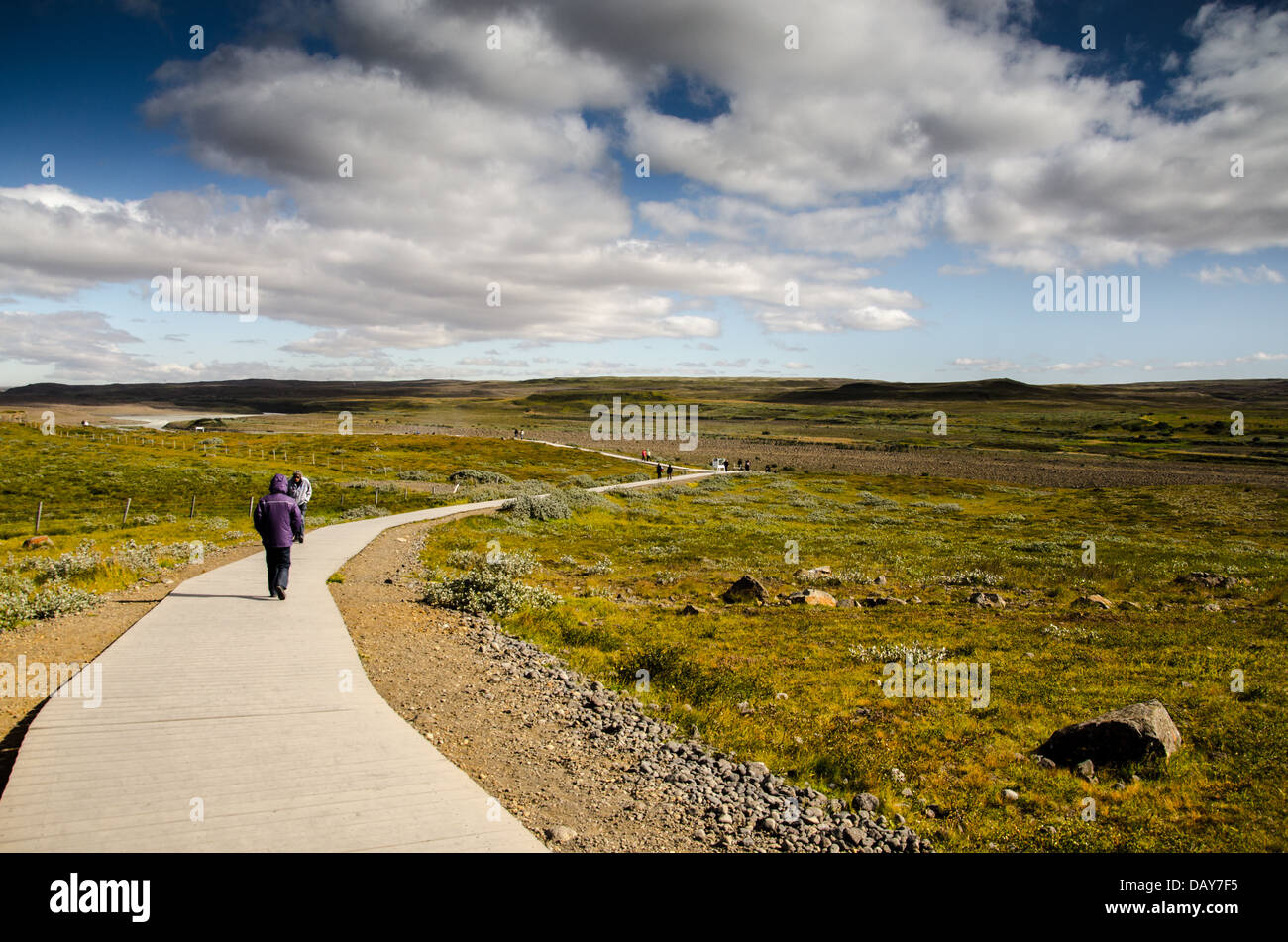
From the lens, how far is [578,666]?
1366 centimetres

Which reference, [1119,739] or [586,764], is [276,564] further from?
[1119,739]

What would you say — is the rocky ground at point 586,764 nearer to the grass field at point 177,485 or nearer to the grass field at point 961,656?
the grass field at point 961,656

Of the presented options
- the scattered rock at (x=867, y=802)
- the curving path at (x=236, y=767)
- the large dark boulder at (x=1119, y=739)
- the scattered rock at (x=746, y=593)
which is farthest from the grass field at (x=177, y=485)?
the large dark boulder at (x=1119, y=739)

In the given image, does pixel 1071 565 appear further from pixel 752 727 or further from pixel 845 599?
pixel 752 727

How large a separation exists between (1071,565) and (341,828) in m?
30.1

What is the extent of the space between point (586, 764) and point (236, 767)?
423 cm

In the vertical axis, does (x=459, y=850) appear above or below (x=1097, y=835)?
above

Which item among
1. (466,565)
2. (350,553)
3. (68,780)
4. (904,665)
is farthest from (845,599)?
(68,780)

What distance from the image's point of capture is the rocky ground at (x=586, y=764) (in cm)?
745

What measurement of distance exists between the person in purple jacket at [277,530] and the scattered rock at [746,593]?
1239cm

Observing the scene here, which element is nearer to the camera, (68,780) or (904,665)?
(68,780)

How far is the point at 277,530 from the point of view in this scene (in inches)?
573

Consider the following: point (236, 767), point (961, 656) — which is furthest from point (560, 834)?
point (961, 656)
